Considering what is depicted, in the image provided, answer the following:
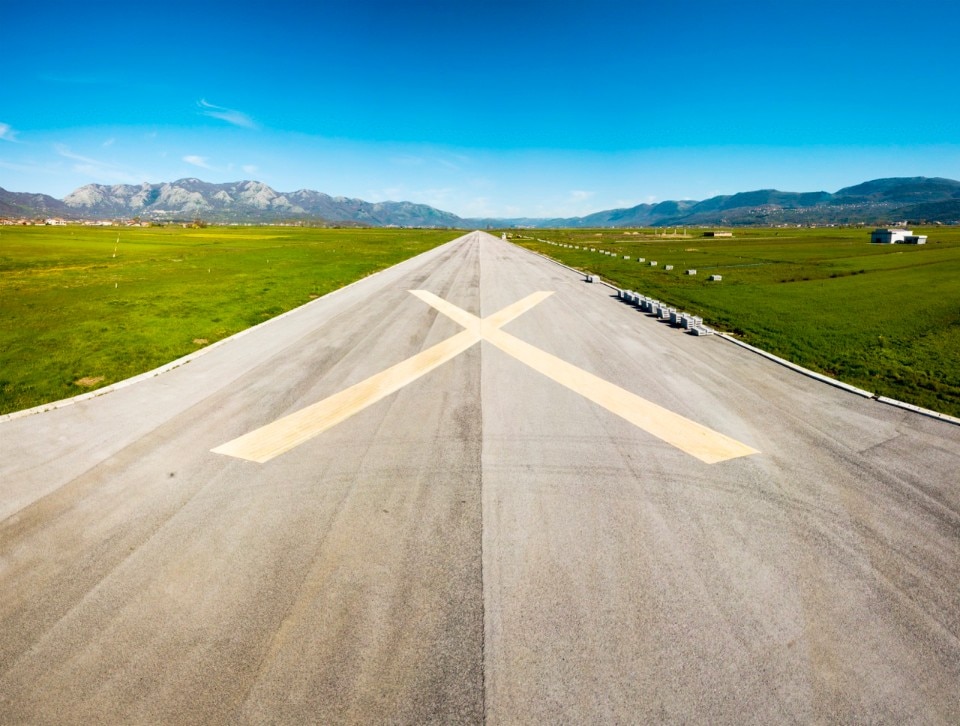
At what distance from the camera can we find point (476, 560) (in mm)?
5012

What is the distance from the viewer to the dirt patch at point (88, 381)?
1044 cm

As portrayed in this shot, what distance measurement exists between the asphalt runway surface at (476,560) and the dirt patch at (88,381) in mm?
1368

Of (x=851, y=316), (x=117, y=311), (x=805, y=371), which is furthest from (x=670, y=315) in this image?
(x=117, y=311)

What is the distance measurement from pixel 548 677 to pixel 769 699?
5.93 ft

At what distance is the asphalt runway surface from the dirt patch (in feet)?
4.49

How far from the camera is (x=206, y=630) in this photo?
416 cm

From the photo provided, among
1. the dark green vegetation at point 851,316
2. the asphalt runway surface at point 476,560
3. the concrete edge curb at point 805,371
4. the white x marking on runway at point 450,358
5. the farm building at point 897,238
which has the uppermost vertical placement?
the farm building at point 897,238

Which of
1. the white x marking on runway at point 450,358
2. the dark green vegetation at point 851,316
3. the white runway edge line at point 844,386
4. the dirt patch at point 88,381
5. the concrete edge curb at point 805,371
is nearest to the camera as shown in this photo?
the white x marking on runway at point 450,358

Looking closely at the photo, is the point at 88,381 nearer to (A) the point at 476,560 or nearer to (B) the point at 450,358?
(B) the point at 450,358

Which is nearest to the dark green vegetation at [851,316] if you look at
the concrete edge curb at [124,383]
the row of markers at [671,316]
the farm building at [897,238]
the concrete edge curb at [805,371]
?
the concrete edge curb at [805,371]

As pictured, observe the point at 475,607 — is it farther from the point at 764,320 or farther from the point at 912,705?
the point at 764,320

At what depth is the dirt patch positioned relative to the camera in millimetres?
10438

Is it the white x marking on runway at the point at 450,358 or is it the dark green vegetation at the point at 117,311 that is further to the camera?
the dark green vegetation at the point at 117,311

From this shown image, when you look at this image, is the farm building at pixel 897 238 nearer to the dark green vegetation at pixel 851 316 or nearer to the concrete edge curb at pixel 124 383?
the dark green vegetation at pixel 851 316
